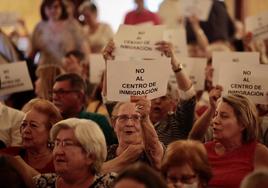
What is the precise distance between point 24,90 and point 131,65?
1964 millimetres

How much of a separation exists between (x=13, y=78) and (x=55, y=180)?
2.30m

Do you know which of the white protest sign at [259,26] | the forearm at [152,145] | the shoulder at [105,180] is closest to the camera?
the shoulder at [105,180]

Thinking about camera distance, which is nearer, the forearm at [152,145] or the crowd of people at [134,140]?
the crowd of people at [134,140]

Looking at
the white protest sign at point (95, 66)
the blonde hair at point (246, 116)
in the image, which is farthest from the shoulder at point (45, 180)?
the white protest sign at point (95, 66)

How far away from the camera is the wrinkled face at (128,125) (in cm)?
489

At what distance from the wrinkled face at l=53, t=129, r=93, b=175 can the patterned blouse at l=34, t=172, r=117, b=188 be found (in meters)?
0.09

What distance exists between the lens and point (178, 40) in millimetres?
7594

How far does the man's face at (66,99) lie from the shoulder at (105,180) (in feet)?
5.22

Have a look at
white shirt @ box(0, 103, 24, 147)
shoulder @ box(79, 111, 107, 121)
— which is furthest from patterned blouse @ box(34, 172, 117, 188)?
shoulder @ box(79, 111, 107, 121)

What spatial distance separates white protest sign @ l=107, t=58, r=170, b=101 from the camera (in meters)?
5.02

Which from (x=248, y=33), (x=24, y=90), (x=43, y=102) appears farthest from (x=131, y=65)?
(x=248, y=33)

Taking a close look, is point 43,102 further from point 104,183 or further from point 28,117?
point 104,183

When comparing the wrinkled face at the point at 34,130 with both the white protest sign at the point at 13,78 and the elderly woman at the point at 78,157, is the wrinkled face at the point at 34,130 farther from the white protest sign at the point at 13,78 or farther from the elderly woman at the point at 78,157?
the white protest sign at the point at 13,78

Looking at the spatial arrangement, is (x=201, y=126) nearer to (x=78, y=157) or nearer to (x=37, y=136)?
(x=37, y=136)
